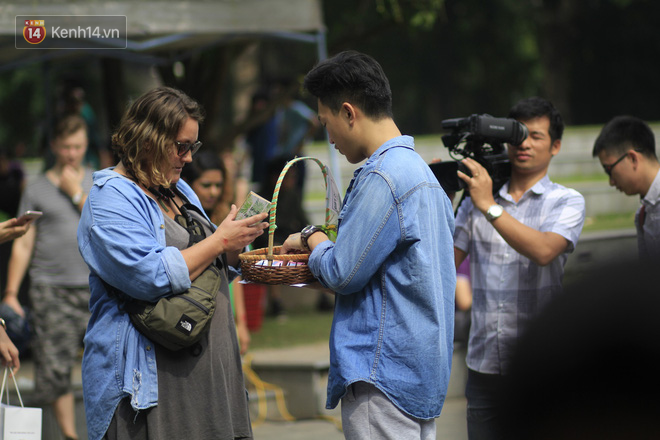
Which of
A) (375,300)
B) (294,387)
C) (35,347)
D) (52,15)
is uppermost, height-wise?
(52,15)

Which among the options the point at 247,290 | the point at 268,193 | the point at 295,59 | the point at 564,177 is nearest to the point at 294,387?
the point at 247,290

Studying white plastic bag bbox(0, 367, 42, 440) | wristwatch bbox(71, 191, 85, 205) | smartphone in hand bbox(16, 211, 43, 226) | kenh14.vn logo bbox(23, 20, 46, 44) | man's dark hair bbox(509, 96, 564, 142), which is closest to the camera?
white plastic bag bbox(0, 367, 42, 440)

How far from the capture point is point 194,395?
9.20 feet

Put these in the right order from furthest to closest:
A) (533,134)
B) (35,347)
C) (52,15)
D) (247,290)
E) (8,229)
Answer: (247,290) < (52,15) < (35,347) < (533,134) < (8,229)

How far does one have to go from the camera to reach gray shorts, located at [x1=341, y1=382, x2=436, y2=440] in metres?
2.51

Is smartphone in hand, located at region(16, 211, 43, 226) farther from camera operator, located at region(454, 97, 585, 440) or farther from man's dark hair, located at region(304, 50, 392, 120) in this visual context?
camera operator, located at region(454, 97, 585, 440)

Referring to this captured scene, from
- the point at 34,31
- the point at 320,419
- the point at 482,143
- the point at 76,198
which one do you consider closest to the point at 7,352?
the point at 76,198

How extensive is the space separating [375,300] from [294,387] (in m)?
3.89

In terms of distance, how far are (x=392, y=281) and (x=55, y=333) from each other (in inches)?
124

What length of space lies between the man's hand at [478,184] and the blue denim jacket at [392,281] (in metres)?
0.85

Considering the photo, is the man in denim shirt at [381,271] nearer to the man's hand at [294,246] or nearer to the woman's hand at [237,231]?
the man's hand at [294,246]

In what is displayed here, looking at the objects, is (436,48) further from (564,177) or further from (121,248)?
(121,248)

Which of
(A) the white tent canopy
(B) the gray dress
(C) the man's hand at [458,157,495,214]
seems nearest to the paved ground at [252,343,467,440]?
(C) the man's hand at [458,157,495,214]

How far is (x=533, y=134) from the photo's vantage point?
145 inches
